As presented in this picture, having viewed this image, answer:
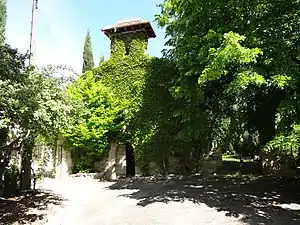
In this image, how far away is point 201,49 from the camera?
886 centimetres

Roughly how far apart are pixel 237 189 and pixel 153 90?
300 inches

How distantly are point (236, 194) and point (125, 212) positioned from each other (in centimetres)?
387

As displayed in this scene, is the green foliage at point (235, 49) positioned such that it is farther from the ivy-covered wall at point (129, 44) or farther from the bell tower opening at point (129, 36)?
the bell tower opening at point (129, 36)

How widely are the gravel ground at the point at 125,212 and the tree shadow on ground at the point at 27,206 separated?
0.32m

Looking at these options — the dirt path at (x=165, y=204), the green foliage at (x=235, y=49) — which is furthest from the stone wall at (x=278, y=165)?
the green foliage at (x=235, y=49)

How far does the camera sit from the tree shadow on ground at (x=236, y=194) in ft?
27.4

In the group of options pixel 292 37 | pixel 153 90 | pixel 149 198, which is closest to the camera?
pixel 292 37

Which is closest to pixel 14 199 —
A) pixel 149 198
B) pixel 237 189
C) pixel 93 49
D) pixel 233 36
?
pixel 149 198

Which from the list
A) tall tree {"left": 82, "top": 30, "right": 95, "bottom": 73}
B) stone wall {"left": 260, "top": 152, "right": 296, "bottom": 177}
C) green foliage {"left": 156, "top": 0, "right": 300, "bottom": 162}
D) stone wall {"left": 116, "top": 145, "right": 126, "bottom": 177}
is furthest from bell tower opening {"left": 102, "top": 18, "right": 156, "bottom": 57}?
tall tree {"left": 82, "top": 30, "right": 95, "bottom": 73}

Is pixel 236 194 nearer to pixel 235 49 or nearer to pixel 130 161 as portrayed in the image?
pixel 235 49

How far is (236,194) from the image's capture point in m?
10.6

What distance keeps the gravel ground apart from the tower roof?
1040 centimetres

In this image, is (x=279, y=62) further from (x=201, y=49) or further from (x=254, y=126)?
(x=254, y=126)

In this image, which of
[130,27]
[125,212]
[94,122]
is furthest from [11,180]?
[130,27]
